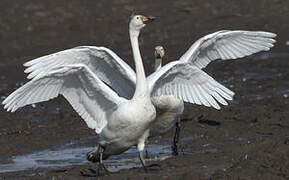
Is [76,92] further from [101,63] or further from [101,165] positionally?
[101,63]

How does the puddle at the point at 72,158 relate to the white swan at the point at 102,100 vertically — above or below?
below

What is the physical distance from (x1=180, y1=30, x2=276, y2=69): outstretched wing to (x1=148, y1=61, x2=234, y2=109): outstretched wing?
0.59 m

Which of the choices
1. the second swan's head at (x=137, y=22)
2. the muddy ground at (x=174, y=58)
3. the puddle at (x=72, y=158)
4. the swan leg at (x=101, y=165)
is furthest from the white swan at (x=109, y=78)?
the puddle at (x=72, y=158)

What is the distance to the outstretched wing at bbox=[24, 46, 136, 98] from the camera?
12.1 meters

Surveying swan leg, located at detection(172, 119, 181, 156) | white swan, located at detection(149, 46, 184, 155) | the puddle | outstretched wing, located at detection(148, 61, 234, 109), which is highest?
outstretched wing, located at detection(148, 61, 234, 109)

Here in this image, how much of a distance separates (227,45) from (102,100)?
2744 millimetres

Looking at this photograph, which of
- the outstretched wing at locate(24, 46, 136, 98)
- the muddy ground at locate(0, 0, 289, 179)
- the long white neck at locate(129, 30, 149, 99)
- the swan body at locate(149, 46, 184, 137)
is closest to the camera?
the muddy ground at locate(0, 0, 289, 179)

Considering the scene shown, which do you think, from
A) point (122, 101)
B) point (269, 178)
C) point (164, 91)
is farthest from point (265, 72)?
point (269, 178)

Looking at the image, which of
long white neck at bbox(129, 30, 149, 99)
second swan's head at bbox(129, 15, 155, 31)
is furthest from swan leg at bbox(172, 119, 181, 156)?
second swan's head at bbox(129, 15, 155, 31)

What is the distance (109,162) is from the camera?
499 inches

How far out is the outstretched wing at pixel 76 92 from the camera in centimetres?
1088

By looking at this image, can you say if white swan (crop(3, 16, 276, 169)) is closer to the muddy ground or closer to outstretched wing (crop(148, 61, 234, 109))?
outstretched wing (crop(148, 61, 234, 109))

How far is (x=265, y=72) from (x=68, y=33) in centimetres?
736

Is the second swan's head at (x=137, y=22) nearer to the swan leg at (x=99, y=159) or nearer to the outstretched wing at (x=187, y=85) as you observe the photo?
the outstretched wing at (x=187, y=85)
